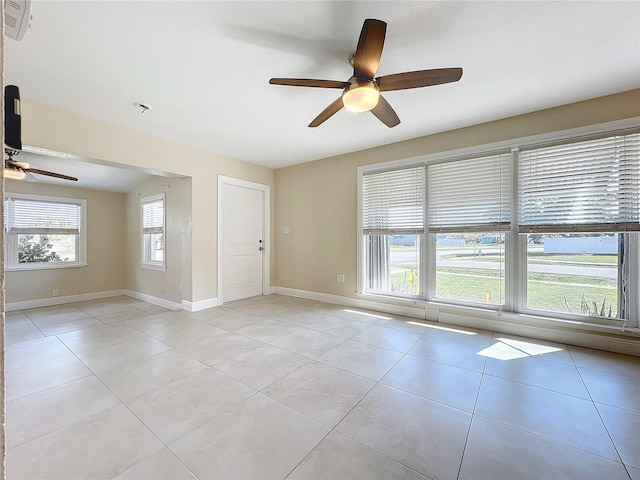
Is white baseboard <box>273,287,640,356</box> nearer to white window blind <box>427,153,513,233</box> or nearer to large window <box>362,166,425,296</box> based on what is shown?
large window <box>362,166,425,296</box>

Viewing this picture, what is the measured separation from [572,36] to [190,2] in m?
2.63

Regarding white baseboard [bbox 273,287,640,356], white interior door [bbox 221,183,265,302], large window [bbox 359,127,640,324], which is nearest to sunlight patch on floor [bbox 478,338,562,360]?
white baseboard [bbox 273,287,640,356]

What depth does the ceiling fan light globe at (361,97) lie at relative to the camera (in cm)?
192

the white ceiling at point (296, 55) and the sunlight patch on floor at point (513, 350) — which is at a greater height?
the white ceiling at point (296, 55)

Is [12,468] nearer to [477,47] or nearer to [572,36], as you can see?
[477,47]

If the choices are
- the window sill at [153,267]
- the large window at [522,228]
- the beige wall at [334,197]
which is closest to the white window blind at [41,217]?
the window sill at [153,267]

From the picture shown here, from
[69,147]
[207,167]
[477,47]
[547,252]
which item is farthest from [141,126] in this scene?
[547,252]

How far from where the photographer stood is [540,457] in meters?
1.48

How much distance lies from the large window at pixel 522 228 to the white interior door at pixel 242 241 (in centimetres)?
232

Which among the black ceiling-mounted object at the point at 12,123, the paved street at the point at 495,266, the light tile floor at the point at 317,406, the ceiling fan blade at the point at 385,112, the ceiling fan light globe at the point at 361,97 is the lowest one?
the light tile floor at the point at 317,406

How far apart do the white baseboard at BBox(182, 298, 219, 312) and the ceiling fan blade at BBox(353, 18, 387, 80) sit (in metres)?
3.83

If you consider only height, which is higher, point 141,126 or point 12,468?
point 141,126

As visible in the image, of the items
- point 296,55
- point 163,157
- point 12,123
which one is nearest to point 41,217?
point 163,157

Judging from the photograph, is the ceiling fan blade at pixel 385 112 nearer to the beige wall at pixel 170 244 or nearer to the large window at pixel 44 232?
the beige wall at pixel 170 244
